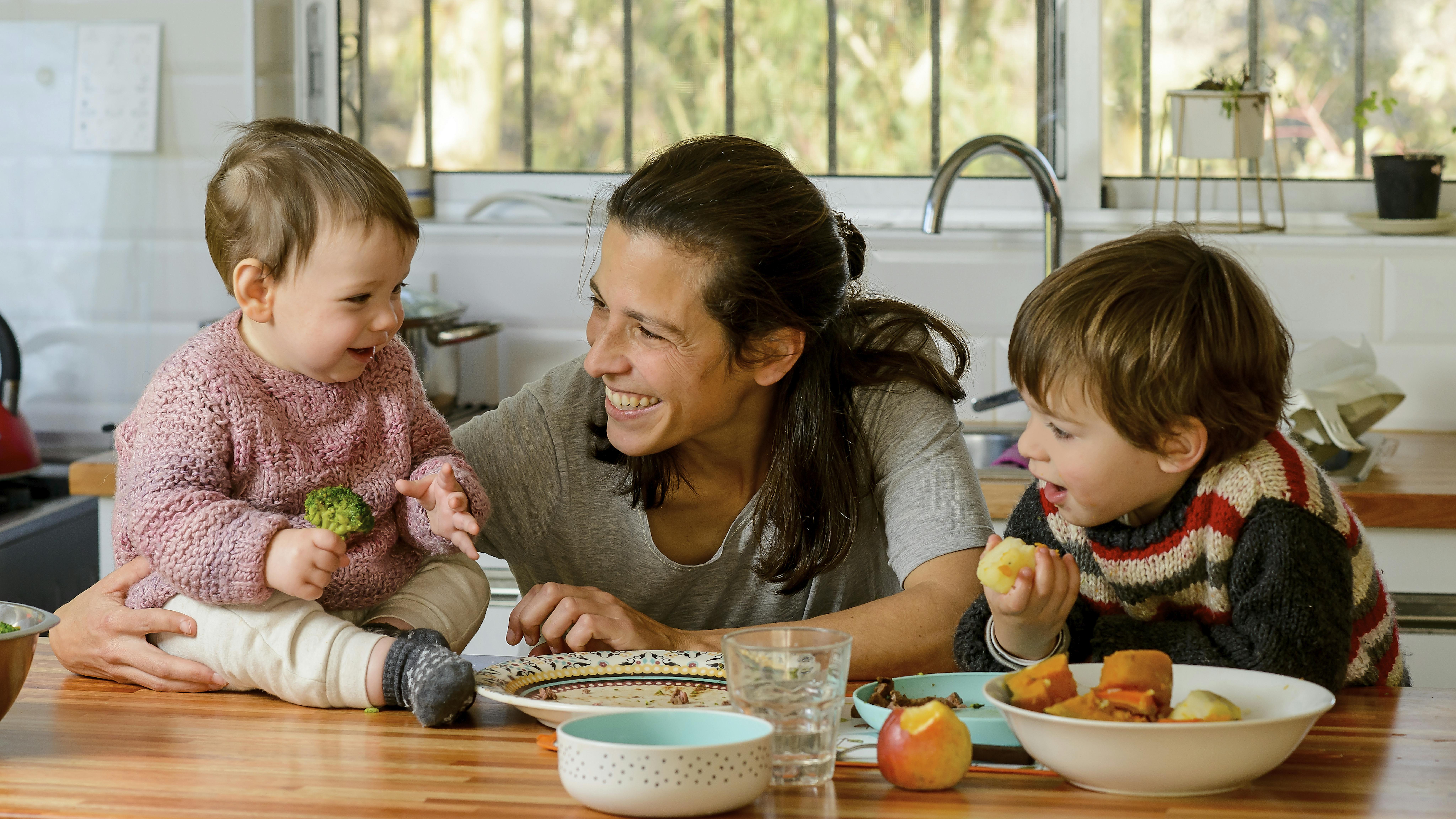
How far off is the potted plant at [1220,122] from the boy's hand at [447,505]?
77.3 inches

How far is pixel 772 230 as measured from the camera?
1417 mm

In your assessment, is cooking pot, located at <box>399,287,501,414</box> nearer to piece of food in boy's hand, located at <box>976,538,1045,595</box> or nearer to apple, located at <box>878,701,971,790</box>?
piece of food in boy's hand, located at <box>976,538,1045,595</box>

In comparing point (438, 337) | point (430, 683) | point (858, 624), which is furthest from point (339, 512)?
point (438, 337)

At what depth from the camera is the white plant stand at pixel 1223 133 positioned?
2705 millimetres

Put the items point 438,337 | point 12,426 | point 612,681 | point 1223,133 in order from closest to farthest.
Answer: point 612,681 → point 12,426 → point 438,337 → point 1223,133

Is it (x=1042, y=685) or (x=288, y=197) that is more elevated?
(x=288, y=197)

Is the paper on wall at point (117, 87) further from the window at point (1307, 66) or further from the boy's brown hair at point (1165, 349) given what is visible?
the boy's brown hair at point (1165, 349)

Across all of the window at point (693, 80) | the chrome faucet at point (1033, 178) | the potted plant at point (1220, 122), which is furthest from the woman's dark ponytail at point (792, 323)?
the window at point (693, 80)

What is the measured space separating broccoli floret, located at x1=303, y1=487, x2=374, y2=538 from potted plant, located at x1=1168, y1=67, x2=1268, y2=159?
2083 mm

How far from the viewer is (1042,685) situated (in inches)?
37.6

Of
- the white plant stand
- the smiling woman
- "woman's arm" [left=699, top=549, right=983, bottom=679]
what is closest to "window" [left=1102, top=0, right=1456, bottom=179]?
the white plant stand

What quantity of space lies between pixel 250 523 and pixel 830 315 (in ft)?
2.17

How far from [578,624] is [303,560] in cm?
27

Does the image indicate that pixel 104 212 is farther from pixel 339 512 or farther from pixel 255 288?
pixel 339 512
